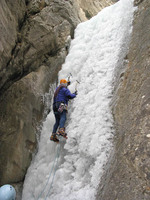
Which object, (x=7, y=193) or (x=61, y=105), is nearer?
(x=7, y=193)

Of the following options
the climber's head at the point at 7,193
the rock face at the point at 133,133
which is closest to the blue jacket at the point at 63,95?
the rock face at the point at 133,133

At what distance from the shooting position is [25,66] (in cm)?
619

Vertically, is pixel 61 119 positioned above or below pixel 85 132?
above

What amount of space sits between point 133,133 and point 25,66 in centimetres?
483

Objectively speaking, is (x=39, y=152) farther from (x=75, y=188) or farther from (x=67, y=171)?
(x=75, y=188)

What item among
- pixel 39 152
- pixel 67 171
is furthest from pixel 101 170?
pixel 39 152

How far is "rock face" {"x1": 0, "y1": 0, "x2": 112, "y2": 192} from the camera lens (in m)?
5.07

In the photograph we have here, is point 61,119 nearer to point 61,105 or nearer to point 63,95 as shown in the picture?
point 61,105

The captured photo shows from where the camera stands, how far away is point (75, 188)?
326cm

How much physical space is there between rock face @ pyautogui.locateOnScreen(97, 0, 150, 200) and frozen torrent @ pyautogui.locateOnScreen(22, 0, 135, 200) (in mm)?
353

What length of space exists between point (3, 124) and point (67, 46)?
387cm

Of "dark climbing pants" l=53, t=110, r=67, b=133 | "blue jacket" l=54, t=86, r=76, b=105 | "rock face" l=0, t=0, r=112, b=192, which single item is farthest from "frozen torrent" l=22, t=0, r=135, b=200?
"rock face" l=0, t=0, r=112, b=192

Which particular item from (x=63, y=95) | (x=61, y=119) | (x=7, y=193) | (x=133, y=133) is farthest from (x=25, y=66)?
(x=133, y=133)

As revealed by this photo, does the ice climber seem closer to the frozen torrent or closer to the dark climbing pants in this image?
the dark climbing pants
